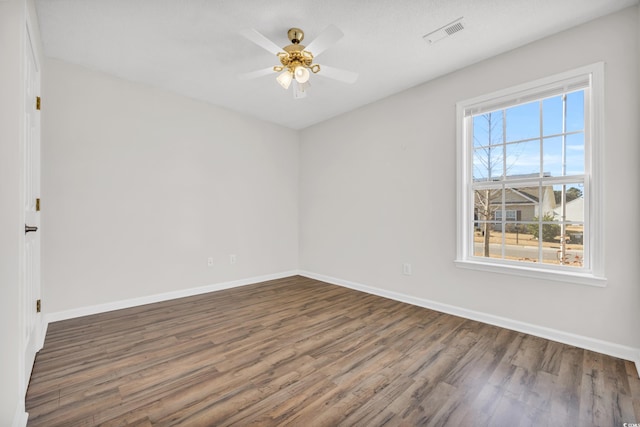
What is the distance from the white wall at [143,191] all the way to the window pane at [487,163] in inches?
118

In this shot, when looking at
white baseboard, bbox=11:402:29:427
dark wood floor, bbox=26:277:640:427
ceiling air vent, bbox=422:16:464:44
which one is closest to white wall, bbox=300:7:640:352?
dark wood floor, bbox=26:277:640:427

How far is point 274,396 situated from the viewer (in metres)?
1.69

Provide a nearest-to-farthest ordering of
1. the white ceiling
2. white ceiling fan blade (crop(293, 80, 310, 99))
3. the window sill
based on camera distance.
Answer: the white ceiling, the window sill, white ceiling fan blade (crop(293, 80, 310, 99))

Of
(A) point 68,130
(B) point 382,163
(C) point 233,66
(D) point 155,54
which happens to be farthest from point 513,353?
(A) point 68,130

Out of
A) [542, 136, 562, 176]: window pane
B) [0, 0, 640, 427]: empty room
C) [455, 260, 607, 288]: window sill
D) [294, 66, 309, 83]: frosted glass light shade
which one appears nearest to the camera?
[0, 0, 640, 427]: empty room

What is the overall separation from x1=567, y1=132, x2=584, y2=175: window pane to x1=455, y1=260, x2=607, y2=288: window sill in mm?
865

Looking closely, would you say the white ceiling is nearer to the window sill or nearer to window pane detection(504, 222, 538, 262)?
window pane detection(504, 222, 538, 262)

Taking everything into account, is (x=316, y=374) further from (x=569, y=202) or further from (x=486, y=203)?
(x=569, y=202)

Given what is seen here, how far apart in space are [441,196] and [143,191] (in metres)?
3.49

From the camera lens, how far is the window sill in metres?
2.20

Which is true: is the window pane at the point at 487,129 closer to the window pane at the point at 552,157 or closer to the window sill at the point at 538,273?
the window pane at the point at 552,157

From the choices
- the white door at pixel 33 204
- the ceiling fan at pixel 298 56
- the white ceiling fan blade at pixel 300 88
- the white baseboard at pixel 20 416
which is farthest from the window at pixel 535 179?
the white door at pixel 33 204

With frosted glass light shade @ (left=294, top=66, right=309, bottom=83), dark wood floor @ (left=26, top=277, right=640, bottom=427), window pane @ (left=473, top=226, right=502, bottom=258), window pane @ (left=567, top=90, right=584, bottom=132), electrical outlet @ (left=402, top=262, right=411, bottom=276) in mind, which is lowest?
dark wood floor @ (left=26, top=277, right=640, bottom=427)

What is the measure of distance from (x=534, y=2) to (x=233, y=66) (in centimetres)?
260
